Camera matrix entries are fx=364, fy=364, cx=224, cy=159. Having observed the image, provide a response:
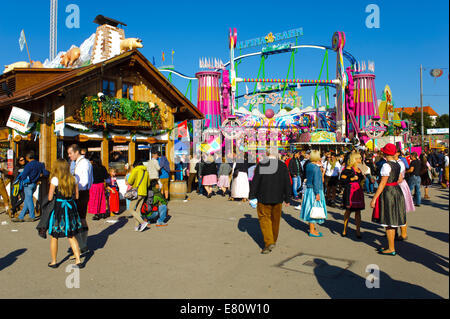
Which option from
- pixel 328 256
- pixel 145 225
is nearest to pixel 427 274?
pixel 328 256

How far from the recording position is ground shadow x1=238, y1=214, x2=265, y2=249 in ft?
24.7

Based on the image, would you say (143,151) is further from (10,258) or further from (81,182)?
(10,258)

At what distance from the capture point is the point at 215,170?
15.0 m

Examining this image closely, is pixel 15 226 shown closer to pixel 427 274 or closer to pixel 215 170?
pixel 215 170

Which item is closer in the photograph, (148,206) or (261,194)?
(261,194)

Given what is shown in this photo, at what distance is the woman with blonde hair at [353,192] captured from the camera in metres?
7.56

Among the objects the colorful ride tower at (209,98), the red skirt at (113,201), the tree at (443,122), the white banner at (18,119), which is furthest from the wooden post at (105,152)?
the tree at (443,122)

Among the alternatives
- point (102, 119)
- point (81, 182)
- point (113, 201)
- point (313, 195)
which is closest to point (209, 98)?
point (102, 119)

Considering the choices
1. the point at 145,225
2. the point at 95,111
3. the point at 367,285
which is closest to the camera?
the point at 367,285

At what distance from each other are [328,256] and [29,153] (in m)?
7.87

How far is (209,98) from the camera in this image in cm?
2872

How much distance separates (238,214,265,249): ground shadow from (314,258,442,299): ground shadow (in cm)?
209

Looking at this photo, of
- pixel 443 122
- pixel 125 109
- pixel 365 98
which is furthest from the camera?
pixel 443 122

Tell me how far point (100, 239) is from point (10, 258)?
1806 millimetres
